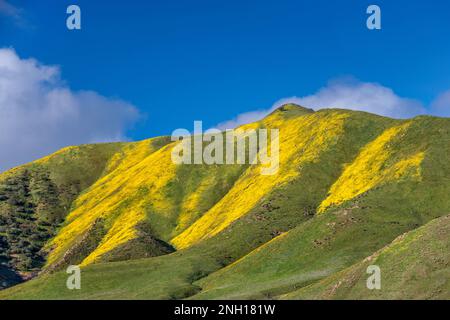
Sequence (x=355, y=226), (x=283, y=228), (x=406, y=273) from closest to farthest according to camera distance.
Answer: (x=406, y=273) → (x=355, y=226) → (x=283, y=228)

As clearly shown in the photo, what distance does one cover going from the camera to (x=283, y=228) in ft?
389

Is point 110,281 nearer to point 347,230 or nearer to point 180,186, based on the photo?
point 347,230

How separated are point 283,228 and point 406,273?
189 feet

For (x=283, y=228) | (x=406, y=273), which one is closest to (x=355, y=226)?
(x=283, y=228)

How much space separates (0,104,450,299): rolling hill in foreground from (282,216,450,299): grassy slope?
0.58 feet

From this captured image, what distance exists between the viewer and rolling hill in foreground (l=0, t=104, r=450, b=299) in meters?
70.3

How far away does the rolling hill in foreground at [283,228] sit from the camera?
7031cm

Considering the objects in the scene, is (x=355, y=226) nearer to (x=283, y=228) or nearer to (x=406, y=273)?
(x=283, y=228)

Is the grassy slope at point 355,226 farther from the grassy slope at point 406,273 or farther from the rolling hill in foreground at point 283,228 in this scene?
the grassy slope at point 406,273

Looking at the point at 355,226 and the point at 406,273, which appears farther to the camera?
the point at 355,226

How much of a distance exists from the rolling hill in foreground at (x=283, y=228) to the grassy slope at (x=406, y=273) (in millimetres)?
177

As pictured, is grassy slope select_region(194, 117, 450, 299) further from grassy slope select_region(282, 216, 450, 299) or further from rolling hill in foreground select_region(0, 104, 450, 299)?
grassy slope select_region(282, 216, 450, 299)
